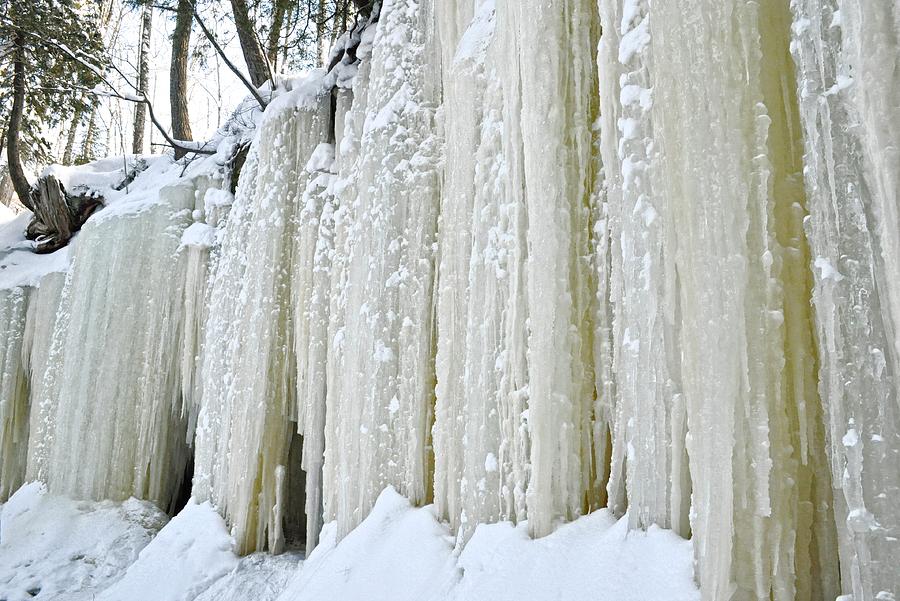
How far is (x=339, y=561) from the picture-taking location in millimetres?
3082

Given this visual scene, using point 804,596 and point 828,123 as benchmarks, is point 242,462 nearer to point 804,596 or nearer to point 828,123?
point 804,596

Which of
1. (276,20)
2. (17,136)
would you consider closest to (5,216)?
(17,136)

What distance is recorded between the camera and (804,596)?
1.67 m

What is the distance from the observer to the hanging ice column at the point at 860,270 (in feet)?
4.70

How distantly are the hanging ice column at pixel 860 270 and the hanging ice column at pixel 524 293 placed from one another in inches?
38.4

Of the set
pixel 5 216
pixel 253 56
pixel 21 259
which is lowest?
pixel 21 259

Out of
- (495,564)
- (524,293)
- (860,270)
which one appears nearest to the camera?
(860,270)

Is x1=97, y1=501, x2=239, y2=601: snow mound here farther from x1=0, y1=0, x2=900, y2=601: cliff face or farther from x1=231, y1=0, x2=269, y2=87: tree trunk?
x1=231, y1=0, x2=269, y2=87: tree trunk

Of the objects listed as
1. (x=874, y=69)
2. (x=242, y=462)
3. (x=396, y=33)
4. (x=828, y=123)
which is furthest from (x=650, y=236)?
(x=242, y=462)

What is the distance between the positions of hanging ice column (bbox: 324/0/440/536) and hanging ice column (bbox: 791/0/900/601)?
2142 millimetres

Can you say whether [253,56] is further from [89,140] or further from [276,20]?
[89,140]

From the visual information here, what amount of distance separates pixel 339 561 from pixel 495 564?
38.0 inches

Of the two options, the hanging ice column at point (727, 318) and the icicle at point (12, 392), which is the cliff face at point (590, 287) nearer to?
the hanging ice column at point (727, 318)

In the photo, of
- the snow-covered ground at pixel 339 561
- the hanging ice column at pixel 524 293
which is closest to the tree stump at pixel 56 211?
the snow-covered ground at pixel 339 561
